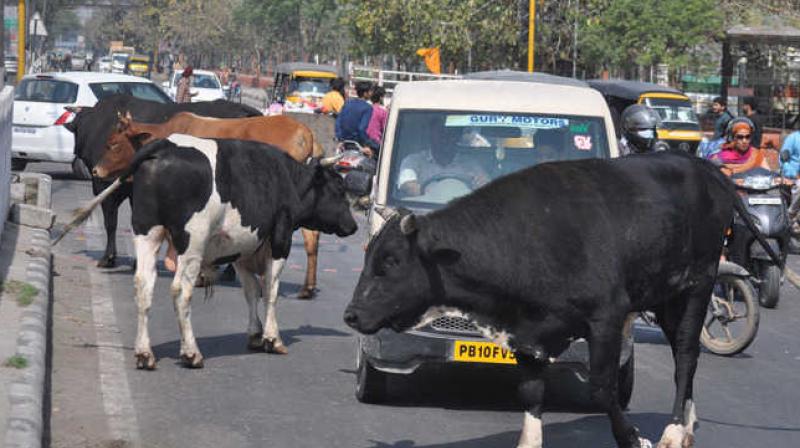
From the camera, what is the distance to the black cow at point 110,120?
15.2m

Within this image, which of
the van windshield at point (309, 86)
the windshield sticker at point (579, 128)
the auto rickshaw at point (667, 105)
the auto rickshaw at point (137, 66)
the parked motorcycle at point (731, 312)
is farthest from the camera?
the auto rickshaw at point (137, 66)

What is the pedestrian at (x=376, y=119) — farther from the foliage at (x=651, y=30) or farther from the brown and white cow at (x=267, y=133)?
the foliage at (x=651, y=30)

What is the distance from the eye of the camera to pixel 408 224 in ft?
22.2

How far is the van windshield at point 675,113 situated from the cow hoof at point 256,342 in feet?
103

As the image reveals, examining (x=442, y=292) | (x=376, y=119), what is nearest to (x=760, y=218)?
(x=442, y=292)

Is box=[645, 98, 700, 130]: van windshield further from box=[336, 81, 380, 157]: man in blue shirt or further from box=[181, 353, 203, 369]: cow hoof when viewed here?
box=[181, 353, 203, 369]: cow hoof

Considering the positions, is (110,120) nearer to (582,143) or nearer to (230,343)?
(230,343)

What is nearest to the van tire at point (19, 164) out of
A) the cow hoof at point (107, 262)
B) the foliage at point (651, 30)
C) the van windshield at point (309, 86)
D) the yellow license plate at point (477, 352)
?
the cow hoof at point (107, 262)

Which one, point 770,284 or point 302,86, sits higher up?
point 302,86

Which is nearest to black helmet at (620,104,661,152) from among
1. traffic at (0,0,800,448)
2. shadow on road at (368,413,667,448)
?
traffic at (0,0,800,448)

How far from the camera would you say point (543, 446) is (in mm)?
8117

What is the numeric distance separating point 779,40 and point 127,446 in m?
31.9

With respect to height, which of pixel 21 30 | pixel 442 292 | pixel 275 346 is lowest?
pixel 275 346

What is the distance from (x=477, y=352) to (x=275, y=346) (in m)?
2.53
